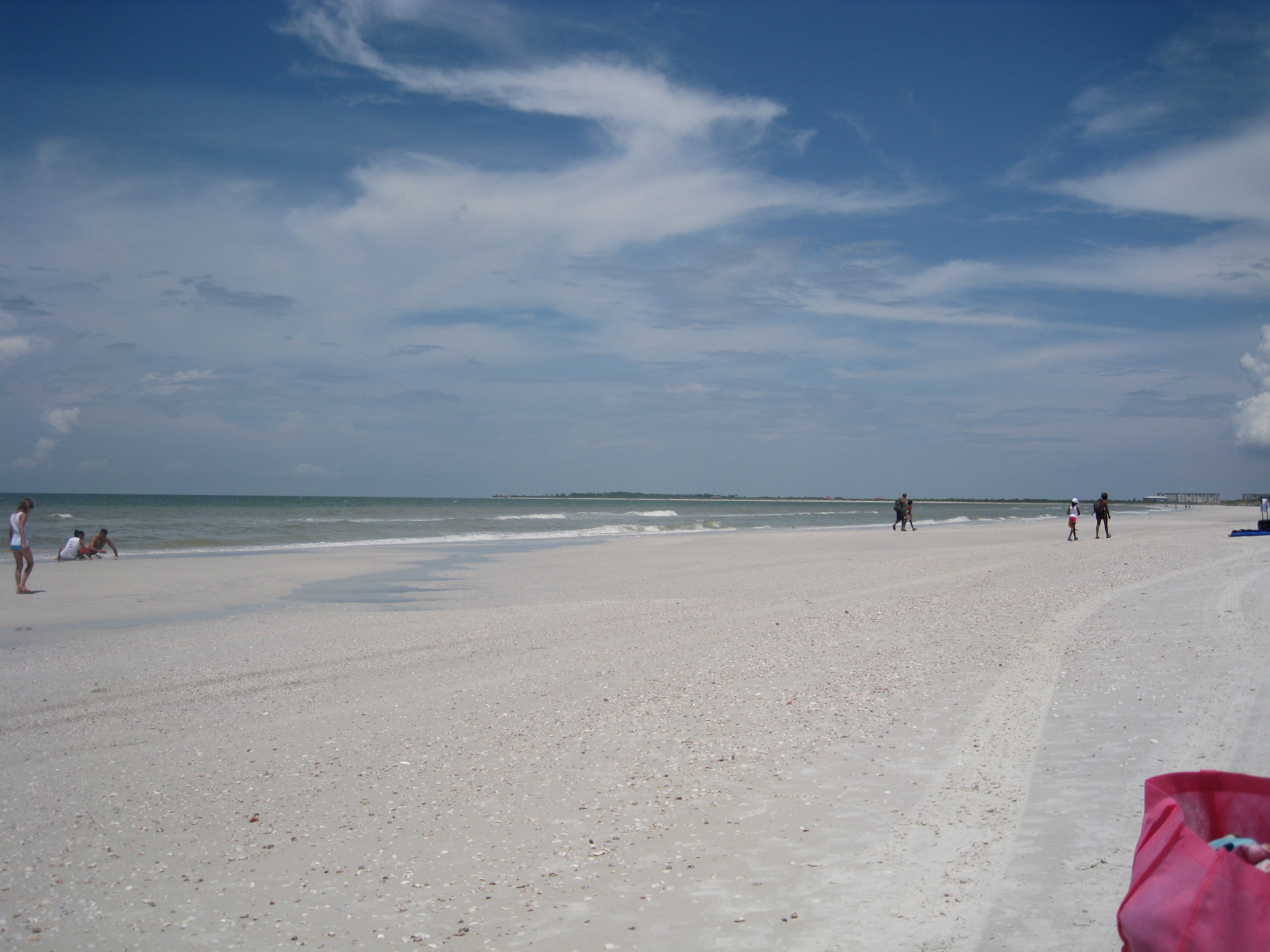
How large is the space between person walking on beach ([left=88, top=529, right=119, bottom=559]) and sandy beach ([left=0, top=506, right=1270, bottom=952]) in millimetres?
14753

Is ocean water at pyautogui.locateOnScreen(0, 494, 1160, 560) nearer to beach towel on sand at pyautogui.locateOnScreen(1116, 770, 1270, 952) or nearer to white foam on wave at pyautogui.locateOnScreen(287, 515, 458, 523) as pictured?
white foam on wave at pyautogui.locateOnScreen(287, 515, 458, 523)

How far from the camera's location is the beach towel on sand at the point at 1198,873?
1742 millimetres

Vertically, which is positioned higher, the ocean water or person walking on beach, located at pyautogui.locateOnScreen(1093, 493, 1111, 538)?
person walking on beach, located at pyautogui.locateOnScreen(1093, 493, 1111, 538)

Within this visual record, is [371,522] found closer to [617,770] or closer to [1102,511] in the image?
[1102,511]

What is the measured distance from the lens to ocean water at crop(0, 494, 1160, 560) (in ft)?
108

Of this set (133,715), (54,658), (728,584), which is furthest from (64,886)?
(728,584)

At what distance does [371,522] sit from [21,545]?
33.9m

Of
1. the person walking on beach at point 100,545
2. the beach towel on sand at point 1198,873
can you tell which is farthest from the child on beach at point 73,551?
the beach towel on sand at point 1198,873

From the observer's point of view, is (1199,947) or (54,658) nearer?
(1199,947)

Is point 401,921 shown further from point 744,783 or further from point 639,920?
point 744,783

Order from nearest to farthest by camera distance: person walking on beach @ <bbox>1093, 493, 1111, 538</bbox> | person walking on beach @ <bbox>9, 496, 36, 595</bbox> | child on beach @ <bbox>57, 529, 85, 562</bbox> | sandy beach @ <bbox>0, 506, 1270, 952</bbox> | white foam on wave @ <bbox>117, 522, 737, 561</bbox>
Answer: sandy beach @ <bbox>0, 506, 1270, 952</bbox>
person walking on beach @ <bbox>9, 496, 36, 595</bbox>
child on beach @ <bbox>57, 529, 85, 562</bbox>
white foam on wave @ <bbox>117, 522, 737, 561</bbox>
person walking on beach @ <bbox>1093, 493, 1111, 538</bbox>

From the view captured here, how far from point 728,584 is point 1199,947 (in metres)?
14.2

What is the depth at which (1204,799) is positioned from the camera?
211cm

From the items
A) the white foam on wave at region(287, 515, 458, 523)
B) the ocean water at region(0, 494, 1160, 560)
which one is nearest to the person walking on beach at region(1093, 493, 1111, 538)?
the ocean water at region(0, 494, 1160, 560)
